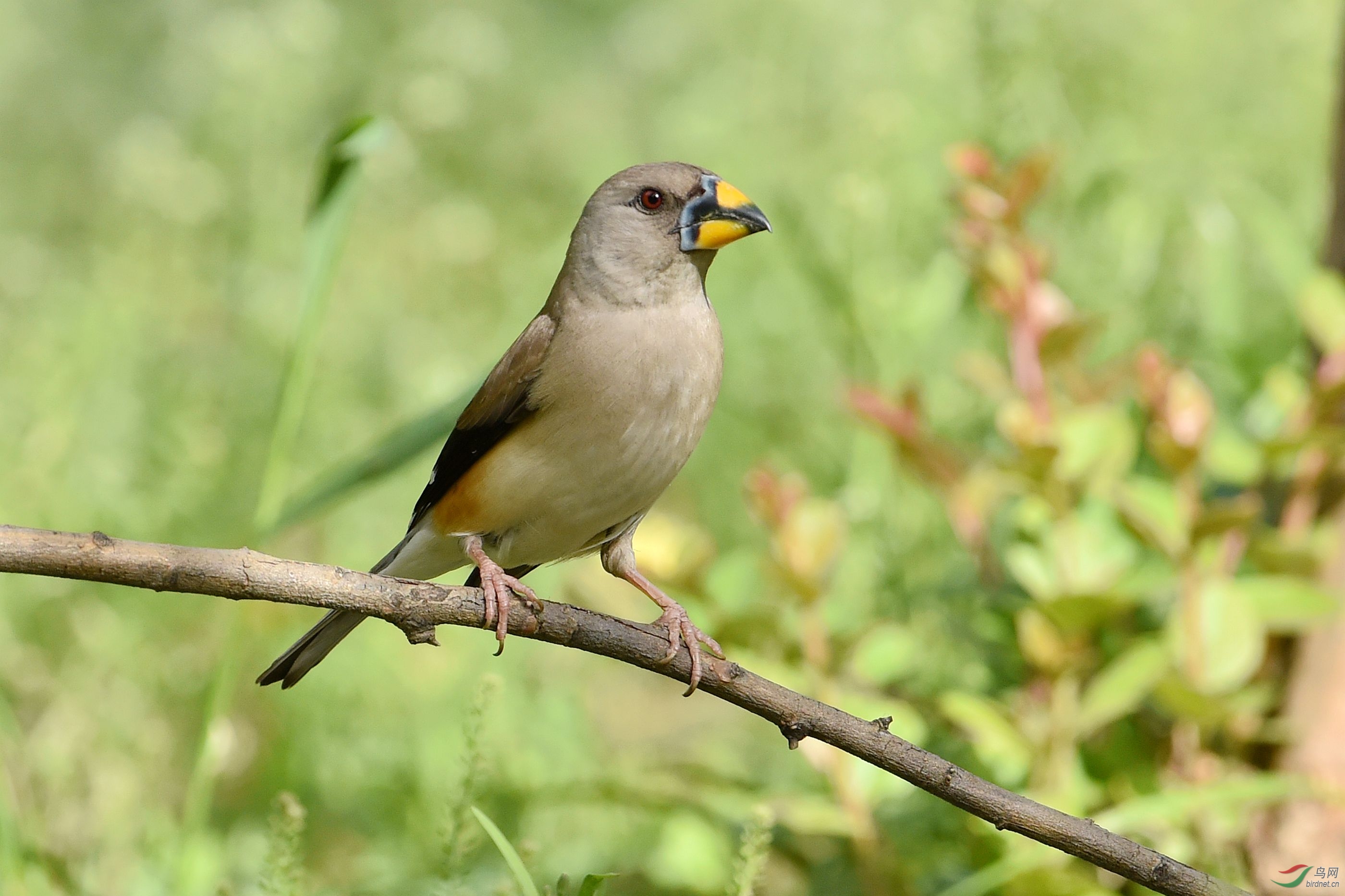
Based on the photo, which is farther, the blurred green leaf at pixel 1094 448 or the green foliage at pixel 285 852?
the blurred green leaf at pixel 1094 448

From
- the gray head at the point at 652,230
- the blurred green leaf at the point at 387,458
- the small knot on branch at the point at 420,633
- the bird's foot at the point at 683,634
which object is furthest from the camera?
the gray head at the point at 652,230

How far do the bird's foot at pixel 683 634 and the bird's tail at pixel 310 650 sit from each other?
63 centimetres

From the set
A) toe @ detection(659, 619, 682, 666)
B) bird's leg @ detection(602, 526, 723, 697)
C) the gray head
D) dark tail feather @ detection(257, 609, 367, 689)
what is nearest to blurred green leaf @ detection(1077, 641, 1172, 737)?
bird's leg @ detection(602, 526, 723, 697)

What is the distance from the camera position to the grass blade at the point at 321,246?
2576mm

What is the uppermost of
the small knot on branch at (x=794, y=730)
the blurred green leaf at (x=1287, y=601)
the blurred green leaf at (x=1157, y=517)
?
the blurred green leaf at (x=1157, y=517)

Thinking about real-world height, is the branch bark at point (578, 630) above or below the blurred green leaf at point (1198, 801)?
below

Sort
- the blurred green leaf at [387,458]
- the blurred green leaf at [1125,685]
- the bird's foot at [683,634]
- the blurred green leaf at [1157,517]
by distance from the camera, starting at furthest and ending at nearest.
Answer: the blurred green leaf at [1157,517] < the blurred green leaf at [1125,685] < the blurred green leaf at [387,458] < the bird's foot at [683,634]

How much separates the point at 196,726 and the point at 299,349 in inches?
A: 82.3

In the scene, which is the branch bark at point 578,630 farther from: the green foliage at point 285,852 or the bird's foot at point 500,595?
the green foliage at point 285,852

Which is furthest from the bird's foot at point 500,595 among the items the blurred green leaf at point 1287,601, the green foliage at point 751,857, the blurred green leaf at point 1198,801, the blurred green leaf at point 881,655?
the blurred green leaf at point 1287,601

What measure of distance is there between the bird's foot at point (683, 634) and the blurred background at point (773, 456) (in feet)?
1.11

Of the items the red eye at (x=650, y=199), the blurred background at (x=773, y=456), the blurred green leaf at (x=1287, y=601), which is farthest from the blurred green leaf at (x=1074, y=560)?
the red eye at (x=650, y=199)

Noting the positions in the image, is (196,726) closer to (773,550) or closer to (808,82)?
(773,550)

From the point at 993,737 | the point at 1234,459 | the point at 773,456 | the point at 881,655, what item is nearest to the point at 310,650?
the point at 881,655
